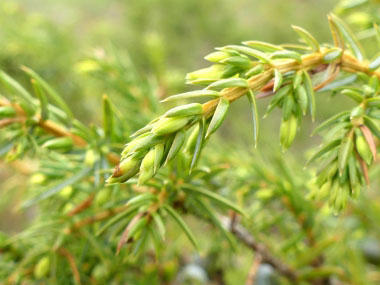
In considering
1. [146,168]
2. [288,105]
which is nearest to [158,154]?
[146,168]

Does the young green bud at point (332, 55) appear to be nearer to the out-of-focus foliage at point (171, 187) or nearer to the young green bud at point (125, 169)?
the out-of-focus foliage at point (171, 187)

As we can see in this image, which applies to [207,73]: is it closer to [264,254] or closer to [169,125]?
[169,125]

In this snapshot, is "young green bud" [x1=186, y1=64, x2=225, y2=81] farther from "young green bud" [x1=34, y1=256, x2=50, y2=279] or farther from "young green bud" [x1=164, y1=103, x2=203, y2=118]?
"young green bud" [x1=34, y1=256, x2=50, y2=279]

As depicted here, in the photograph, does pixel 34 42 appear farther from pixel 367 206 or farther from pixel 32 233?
pixel 367 206

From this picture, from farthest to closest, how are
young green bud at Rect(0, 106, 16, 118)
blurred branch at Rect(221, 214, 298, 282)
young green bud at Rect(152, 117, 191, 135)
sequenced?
blurred branch at Rect(221, 214, 298, 282) → young green bud at Rect(0, 106, 16, 118) → young green bud at Rect(152, 117, 191, 135)

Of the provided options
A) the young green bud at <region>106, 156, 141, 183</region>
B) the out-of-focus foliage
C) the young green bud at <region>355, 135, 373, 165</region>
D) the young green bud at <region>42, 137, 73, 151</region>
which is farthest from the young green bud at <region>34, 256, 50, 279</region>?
the young green bud at <region>355, 135, 373, 165</region>

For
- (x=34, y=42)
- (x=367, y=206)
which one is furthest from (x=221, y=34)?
(x=367, y=206)

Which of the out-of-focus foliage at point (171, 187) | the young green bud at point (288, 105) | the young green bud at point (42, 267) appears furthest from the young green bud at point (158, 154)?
the young green bud at point (42, 267)
